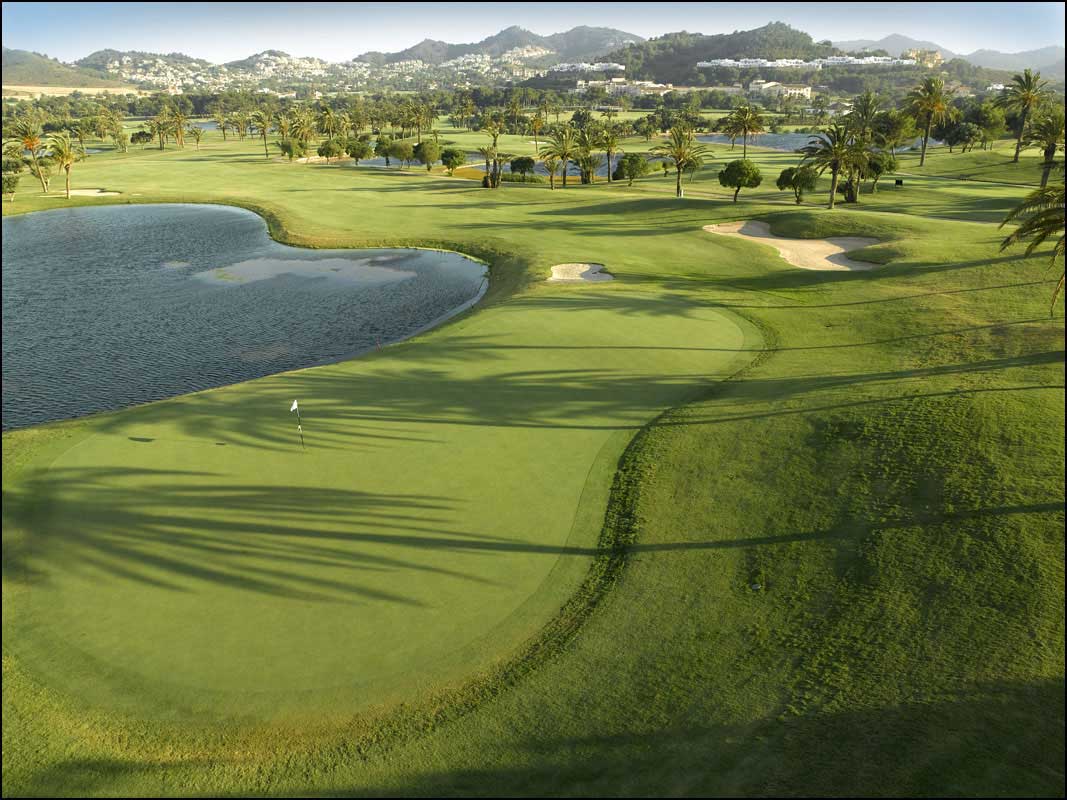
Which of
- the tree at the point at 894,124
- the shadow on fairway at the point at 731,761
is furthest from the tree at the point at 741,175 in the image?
the shadow on fairway at the point at 731,761

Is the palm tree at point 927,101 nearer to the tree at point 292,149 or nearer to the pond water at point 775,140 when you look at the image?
the pond water at point 775,140

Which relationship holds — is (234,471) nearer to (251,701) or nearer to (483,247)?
(251,701)

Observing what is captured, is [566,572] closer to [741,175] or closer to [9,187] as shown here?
[741,175]

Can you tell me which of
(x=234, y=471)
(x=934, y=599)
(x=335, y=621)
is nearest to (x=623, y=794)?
(x=335, y=621)

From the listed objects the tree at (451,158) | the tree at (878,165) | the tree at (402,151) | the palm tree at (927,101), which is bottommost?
the tree at (878,165)

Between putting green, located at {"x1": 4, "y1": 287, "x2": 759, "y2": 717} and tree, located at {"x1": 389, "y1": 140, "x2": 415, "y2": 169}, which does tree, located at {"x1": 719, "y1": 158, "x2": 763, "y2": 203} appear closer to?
putting green, located at {"x1": 4, "y1": 287, "x2": 759, "y2": 717}

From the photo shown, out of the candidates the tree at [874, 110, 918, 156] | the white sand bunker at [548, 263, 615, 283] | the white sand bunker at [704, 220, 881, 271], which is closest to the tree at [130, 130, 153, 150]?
the white sand bunker at [548, 263, 615, 283]

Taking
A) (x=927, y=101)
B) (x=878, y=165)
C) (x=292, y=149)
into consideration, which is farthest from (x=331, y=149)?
(x=927, y=101)
